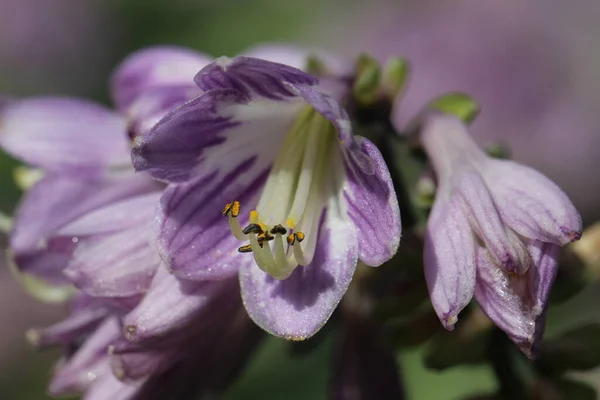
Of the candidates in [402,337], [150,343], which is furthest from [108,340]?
[402,337]

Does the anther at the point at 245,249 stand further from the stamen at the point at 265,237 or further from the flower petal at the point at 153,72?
the flower petal at the point at 153,72

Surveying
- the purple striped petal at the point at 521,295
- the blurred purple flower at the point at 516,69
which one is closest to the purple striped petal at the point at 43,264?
the purple striped petal at the point at 521,295

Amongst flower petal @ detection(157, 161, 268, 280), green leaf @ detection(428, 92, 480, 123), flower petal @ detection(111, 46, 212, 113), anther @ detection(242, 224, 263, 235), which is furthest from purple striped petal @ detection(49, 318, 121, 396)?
green leaf @ detection(428, 92, 480, 123)

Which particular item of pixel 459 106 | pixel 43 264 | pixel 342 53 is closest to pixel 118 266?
pixel 43 264

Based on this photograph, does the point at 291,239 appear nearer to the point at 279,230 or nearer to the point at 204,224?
the point at 279,230

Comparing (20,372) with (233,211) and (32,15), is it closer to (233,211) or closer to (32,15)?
(32,15)

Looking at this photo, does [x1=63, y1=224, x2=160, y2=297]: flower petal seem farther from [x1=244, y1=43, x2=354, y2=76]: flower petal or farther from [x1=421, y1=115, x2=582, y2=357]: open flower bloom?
[x1=244, y1=43, x2=354, y2=76]: flower petal
